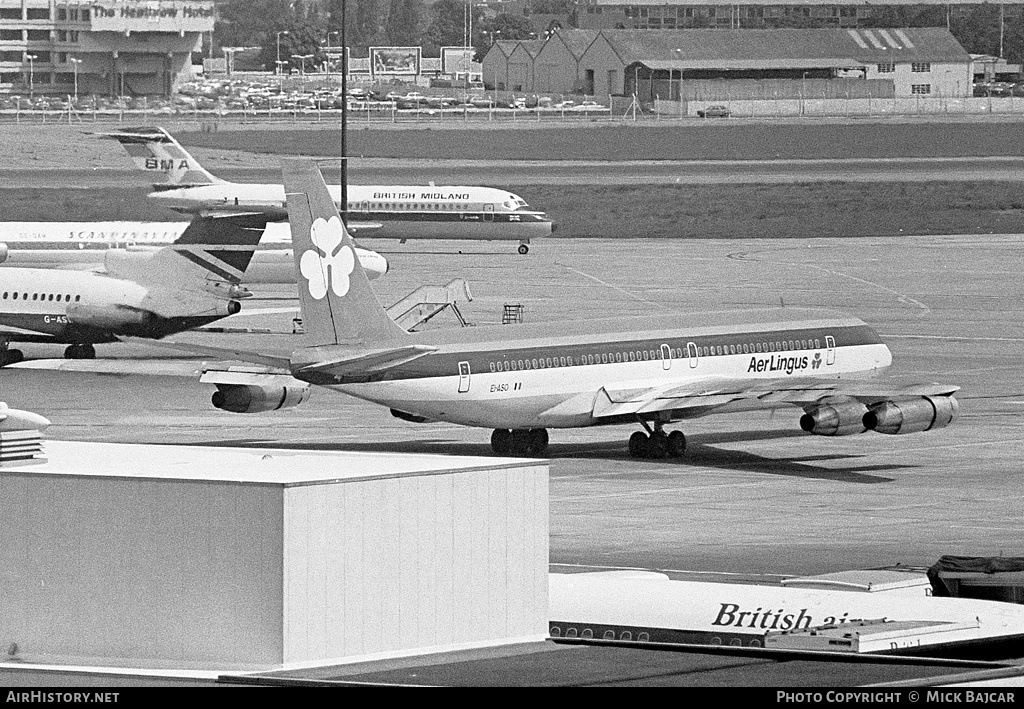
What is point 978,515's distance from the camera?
153 ft

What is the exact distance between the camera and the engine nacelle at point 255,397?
5350cm

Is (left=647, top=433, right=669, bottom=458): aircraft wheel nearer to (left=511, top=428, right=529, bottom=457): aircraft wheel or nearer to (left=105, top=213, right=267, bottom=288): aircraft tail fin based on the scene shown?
(left=511, top=428, right=529, bottom=457): aircraft wheel

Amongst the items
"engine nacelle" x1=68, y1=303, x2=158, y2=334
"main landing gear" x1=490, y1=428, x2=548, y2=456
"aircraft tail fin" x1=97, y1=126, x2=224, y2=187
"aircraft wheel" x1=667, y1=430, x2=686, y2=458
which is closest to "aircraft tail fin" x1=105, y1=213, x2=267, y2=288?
"engine nacelle" x1=68, y1=303, x2=158, y2=334

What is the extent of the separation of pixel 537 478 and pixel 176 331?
4922cm

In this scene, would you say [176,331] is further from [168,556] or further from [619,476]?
[168,556]

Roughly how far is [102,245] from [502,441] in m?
48.3

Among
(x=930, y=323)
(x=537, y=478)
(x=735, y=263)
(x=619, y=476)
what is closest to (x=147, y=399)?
(x=619, y=476)

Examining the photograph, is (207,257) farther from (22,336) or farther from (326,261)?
(326,261)

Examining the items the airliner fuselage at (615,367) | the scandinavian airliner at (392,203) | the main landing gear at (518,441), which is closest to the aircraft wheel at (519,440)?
the main landing gear at (518,441)

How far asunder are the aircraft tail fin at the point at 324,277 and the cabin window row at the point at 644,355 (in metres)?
3.57

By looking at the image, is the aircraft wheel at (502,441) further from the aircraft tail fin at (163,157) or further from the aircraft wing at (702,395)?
the aircraft tail fin at (163,157)

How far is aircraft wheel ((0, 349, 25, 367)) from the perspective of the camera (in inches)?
3014

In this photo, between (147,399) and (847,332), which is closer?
(847,332)

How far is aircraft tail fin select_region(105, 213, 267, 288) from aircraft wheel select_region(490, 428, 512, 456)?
2085cm
